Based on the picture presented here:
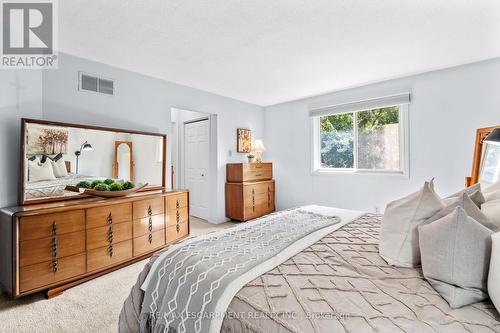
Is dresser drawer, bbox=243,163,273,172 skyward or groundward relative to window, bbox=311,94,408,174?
groundward

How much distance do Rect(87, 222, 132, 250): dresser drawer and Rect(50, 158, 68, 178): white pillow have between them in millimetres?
718

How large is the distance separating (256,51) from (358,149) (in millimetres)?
2471

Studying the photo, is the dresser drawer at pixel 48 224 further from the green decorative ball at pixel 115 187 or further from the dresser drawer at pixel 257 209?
the dresser drawer at pixel 257 209

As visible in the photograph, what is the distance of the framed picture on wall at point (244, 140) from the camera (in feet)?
15.3

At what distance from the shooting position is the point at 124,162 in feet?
9.95

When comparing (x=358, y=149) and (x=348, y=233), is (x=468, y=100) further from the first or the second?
(x=348, y=233)

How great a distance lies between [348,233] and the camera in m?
1.70

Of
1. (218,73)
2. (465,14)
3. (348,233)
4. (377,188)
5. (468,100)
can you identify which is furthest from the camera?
(377,188)

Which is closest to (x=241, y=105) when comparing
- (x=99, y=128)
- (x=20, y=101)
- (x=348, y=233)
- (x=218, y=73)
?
(x=218, y=73)

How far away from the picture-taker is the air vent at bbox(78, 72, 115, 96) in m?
2.73

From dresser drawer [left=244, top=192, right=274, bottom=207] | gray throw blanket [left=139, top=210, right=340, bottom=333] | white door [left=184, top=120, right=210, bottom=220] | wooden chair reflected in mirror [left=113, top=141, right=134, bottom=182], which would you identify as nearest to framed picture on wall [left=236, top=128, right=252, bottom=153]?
white door [left=184, top=120, right=210, bottom=220]

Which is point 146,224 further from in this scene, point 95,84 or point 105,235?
point 95,84

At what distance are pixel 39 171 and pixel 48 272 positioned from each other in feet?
3.18

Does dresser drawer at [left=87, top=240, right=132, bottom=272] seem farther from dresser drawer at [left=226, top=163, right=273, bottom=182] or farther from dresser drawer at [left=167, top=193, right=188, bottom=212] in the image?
dresser drawer at [left=226, top=163, right=273, bottom=182]
